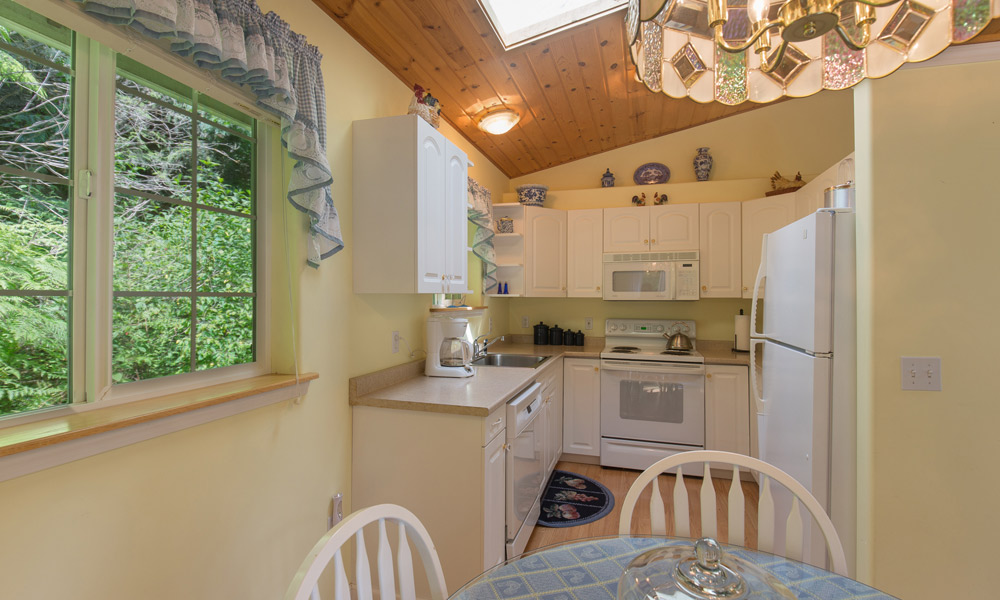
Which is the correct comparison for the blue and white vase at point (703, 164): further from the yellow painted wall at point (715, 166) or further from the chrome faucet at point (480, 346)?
the chrome faucet at point (480, 346)

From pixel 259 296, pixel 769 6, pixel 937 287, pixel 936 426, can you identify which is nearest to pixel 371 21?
pixel 259 296

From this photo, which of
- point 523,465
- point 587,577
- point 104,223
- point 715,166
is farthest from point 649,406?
point 104,223

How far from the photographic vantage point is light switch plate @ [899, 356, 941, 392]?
1487 mm

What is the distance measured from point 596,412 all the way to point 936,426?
2.14 meters

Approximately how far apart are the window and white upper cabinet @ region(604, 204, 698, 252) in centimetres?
287

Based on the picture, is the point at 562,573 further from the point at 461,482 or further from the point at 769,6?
the point at 769,6

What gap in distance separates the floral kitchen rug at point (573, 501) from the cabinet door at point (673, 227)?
75.5 inches

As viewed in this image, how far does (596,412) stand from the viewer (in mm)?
3459

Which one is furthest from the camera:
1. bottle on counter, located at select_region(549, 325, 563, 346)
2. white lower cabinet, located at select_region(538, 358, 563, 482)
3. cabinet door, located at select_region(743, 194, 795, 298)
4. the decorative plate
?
bottle on counter, located at select_region(549, 325, 563, 346)

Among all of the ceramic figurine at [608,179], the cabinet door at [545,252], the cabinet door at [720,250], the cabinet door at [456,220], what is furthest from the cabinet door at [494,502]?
the ceramic figurine at [608,179]

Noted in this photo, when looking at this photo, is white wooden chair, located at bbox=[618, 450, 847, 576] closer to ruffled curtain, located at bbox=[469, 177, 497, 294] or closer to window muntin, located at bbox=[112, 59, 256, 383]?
window muntin, located at bbox=[112, 59, 256, 383]

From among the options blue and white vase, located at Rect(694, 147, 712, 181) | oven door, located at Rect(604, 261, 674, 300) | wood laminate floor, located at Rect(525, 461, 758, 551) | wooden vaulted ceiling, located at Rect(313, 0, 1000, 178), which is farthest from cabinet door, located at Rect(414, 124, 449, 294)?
blue and white vase, located at Rect(694, 147, 712, 181)

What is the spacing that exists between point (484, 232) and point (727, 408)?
219cm

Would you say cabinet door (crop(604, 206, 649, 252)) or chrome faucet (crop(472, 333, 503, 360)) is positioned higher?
cabinet door (crop(604, 206, 649, 252))
